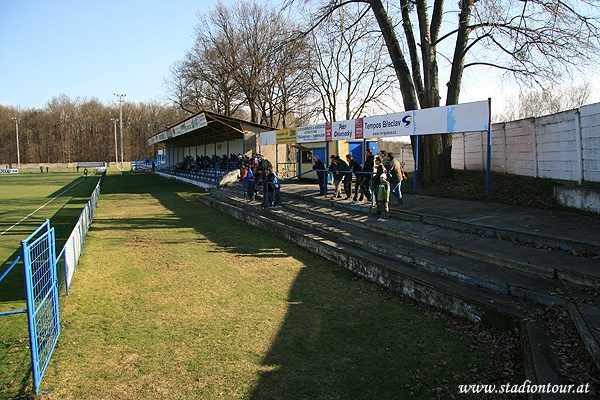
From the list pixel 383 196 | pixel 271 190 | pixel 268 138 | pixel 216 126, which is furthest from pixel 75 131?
pixel 383 196

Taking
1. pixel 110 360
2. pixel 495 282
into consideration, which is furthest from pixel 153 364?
pixel 495 282

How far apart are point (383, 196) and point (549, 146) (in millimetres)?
5286

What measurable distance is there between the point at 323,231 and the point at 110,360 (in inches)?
250

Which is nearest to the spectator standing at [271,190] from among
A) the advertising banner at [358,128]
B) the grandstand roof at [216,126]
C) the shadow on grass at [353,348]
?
the advertising banner at [358,128]

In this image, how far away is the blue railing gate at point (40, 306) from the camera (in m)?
3.81

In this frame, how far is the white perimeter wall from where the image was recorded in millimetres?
8633

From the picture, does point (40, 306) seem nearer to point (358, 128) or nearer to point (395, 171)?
point (395, 171)

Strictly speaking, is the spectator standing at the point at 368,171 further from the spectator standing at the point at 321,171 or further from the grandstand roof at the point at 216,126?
the grandstand roof at the point at 216,126

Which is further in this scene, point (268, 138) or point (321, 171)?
point (268, 138)

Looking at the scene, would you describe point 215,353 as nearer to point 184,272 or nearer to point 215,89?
point 184,272

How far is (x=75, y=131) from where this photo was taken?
87.6 m

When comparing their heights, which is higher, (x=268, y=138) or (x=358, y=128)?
(x=268, y=138)

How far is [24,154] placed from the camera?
8250 centimetres

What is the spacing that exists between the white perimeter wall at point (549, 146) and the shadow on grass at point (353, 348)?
6340 millimetres
